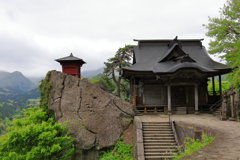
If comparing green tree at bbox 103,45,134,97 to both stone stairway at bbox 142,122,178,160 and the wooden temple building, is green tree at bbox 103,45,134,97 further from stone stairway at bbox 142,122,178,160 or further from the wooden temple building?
stone stairway at bbox 142,122,178,160

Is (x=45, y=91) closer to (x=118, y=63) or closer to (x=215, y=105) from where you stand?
(x=118, y=63)

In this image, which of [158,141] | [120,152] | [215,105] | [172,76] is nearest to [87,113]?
[120,152]

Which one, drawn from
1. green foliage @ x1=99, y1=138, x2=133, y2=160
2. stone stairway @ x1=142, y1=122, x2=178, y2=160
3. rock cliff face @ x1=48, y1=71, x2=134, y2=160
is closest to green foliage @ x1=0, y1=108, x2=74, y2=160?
rock cliff face @ x1=48, y1=71, x2=134, y2=160

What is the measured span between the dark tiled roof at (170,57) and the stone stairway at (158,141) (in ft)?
17.1

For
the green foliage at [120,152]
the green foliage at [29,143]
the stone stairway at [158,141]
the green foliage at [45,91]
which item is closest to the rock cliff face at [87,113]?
the green foliage at [45,91]

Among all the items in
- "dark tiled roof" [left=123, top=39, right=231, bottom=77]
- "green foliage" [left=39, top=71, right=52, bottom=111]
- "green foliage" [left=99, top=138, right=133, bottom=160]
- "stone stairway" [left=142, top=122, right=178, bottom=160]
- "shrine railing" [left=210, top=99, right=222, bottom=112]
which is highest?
"dark tiled roof" [left=123, top=39, right=231, bottom=77]

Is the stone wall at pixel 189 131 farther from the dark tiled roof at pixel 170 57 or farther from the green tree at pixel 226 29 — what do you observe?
the green tree at pixel 226 29

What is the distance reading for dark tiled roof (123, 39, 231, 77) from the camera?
16.0 m

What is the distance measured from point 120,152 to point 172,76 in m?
8.16

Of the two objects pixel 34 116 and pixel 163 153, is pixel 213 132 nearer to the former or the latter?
pixel 163 153

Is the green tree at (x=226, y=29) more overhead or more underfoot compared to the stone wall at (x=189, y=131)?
more overhead

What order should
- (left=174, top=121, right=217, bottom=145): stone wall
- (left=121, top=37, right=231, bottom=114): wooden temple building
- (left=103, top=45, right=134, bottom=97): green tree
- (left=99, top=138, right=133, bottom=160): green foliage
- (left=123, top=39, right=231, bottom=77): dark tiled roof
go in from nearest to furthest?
(left=174, top=121, right=217, bottom=145): stone wall
(left=99, top=138, right=133, bottom=160): green foliage
(left=121, top=37, right=231, bottom=114): wooden temple building
(left=123, top=39, right=231, bottom=77): dark tiled roof
(left=103, top=45, right=134, bottom=97): green tree

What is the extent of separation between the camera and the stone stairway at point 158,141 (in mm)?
9961

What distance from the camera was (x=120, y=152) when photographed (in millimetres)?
11492
